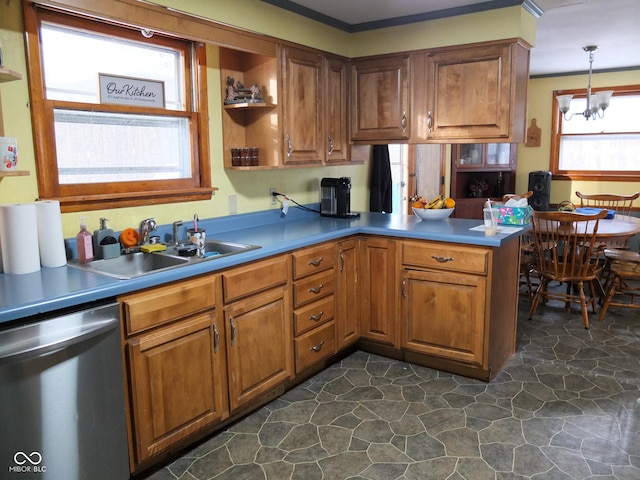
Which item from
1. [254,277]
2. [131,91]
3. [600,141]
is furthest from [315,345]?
[600,141]

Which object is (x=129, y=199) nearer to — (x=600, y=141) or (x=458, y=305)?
(x=458, y=305)

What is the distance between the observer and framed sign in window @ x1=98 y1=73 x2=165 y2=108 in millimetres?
2570

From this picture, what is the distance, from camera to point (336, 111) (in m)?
3.79

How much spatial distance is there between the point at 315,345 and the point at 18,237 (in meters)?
1.67

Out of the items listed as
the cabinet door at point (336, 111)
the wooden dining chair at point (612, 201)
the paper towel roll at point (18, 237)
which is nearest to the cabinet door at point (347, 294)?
the cabinet door at point (336, 111)

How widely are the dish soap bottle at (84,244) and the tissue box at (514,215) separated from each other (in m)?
2.33

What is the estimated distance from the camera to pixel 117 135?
2.67m

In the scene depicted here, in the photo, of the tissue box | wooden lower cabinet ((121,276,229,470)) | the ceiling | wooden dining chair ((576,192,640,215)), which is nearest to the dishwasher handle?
wooden lower cabinet ((121,276,229,470))

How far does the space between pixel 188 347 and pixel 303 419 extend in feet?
2.57

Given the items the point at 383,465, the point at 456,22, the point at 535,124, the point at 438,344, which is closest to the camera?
the point at 383,465

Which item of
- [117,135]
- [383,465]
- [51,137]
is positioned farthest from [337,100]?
[383,465]

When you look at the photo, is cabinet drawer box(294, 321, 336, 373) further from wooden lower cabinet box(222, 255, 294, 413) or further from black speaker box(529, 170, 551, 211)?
black speaker box(529, 170, 551, 211)

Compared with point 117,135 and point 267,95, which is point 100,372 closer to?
point 117,135

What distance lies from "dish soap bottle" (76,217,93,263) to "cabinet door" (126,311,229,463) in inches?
20.8
